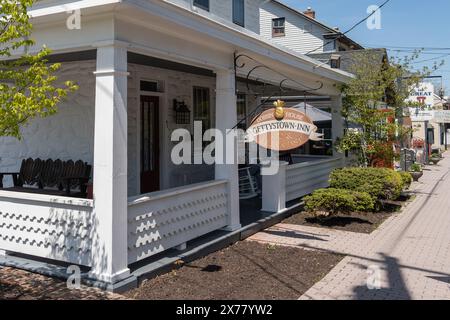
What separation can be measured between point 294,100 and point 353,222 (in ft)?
29.3

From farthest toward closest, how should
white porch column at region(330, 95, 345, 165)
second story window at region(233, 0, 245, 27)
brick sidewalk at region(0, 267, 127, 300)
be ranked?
white porch column at region(330, 95, 345, 165), second story window at region(233, 0, 245, 27), brick sidewalk at region(0, 267, 127, 300)

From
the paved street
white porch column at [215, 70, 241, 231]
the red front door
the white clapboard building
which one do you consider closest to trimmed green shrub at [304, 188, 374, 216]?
the paved street

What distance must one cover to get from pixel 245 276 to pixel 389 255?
2552mm

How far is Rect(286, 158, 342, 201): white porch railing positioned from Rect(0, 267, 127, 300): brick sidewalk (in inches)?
228

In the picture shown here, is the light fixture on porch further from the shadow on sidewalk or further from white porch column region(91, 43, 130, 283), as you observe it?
the shadow on sidewalk

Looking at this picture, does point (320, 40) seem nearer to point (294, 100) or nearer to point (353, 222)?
point (294, 100)

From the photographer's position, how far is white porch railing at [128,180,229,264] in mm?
5262

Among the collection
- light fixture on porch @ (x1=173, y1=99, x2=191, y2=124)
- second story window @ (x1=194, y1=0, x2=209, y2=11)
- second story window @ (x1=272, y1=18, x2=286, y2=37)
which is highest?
second story window @ (x1=272, y1=18, x2=286, y2=37)

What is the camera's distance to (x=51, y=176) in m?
8.29

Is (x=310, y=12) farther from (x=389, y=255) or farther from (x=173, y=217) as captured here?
(x=173, y=217)

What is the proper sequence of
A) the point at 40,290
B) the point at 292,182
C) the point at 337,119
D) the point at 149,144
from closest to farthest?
the point at 40,290, the point at 149,144, the point at 292,182, the point at 337,119

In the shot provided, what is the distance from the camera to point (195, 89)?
10.2 metres

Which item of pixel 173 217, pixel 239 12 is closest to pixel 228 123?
pixel 173 217

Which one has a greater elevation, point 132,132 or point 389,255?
point 132,132
